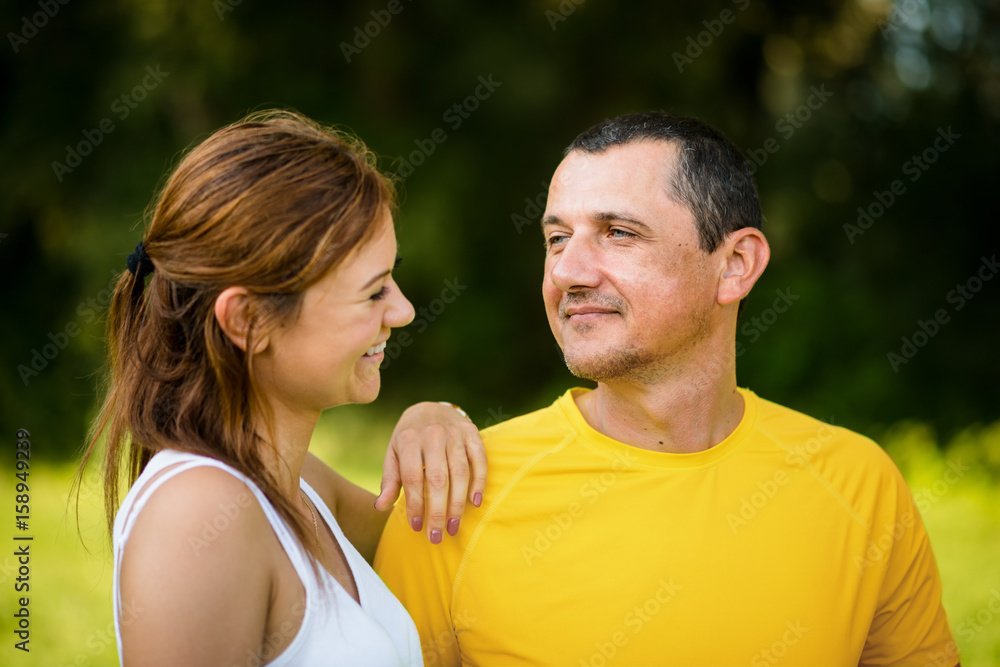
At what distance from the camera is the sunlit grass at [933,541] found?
326 centimetres

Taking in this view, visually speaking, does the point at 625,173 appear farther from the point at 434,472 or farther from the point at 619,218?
the point at 434,472

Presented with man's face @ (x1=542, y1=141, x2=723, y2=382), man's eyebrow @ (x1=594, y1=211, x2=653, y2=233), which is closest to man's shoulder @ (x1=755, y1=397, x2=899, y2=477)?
man's face @ (x1=542, y1=141, x2=723, y2=382)

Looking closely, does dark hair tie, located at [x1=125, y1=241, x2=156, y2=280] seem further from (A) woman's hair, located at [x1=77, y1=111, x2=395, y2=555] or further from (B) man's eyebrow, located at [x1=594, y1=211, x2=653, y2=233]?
(B) man's eyebrow, located at [x1=594, y1=211, x2=653, y2=233]

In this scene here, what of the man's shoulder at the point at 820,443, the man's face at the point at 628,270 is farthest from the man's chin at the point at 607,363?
the man's shoulder at the point at 820,443

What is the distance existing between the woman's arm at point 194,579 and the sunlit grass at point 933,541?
1.20 metres

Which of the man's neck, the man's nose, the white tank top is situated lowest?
the white tank top

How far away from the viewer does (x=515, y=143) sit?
7609 millimetres

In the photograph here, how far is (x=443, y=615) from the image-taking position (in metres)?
2.06

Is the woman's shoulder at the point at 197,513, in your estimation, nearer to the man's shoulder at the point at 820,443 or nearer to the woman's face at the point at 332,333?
the woman's face at the point at 332,333

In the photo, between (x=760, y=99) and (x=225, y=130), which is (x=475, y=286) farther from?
(x=225, y=130)

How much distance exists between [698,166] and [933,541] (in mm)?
2693

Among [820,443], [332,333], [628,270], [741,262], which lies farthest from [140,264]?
[820,443]

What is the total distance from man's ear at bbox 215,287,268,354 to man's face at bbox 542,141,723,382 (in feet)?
2.73

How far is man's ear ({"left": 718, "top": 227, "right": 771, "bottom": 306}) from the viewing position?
7.37 feet
